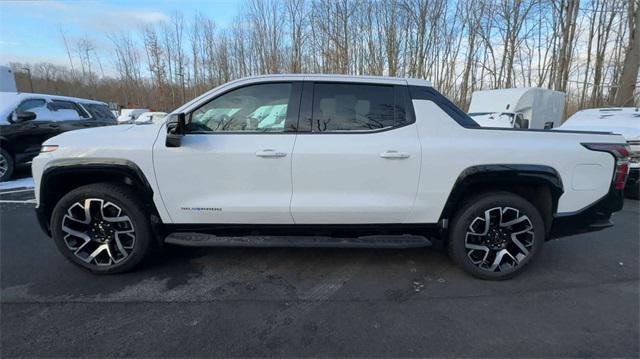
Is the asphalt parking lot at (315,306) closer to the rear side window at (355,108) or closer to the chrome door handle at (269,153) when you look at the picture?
the chrome door handle at (269,153)

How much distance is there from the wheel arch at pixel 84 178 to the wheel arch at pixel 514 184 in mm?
2722

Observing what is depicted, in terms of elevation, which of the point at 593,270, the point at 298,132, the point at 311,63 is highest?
the point at 311,63

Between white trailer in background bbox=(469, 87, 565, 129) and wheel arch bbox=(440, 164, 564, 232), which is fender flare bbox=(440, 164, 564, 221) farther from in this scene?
white trailer in background bbox=(469, 87, 565, 129)

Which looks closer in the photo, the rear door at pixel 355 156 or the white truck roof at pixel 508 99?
the rear door at pixel 355 156

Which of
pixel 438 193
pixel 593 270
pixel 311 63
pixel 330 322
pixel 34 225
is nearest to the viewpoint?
pixel 330 322

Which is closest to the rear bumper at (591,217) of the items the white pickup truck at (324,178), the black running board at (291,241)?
the white pickup truck at (324,178)

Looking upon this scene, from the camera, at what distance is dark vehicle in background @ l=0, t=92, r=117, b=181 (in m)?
6.79

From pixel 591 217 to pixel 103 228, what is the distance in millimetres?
4562

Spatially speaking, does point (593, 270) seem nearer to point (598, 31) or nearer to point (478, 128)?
point (478, 128)

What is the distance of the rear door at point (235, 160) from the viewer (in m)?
2.81

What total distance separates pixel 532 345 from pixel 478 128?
5.76 feet

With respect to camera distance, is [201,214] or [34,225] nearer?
[201,214]

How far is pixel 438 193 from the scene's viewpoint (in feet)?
9.62

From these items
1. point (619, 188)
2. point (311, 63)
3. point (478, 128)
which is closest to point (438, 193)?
point (478, 128)
